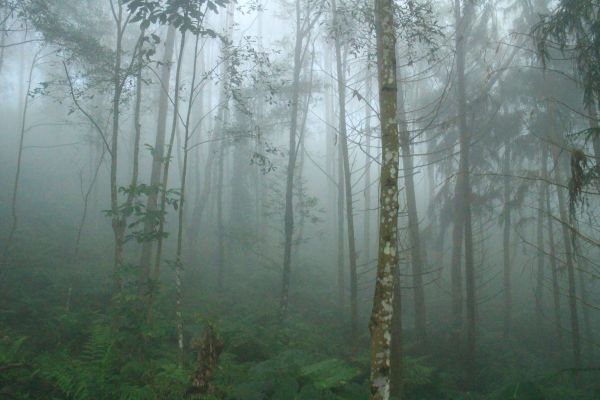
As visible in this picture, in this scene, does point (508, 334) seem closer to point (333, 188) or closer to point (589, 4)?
point (589, 4)

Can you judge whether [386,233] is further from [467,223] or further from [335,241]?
[335,241]

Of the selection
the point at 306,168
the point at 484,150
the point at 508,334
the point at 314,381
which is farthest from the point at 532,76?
the point at 306,168

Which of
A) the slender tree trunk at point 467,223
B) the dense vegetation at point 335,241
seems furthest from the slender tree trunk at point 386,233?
the slender tree trunk at point 467,223

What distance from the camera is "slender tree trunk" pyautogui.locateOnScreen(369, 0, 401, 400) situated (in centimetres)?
470

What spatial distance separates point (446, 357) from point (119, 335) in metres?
9.04

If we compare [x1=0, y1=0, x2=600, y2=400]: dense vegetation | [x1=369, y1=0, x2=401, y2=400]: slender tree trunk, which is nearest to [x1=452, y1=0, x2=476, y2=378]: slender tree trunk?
[x1=0, y1=0, x2=600, y2=400]: dense vegetation

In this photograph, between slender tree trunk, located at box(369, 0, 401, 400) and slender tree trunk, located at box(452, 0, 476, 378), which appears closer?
slender tree trunk, located at box(369, 0, 401, 400)

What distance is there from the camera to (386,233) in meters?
4.99

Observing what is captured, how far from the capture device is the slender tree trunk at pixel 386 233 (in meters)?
4.70

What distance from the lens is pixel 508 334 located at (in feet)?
51.8

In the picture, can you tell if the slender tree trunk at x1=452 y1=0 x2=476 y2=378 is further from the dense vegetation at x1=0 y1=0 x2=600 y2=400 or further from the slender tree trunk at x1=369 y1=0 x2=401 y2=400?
the slender tree trunk at x1=369 y1=0 x2=401 y2=400

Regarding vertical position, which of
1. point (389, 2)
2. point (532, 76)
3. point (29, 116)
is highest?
point (29, 116)

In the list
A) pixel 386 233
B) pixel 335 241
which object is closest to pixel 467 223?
pixel 386 233

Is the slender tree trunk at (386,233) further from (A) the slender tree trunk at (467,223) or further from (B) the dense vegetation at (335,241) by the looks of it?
(A) the slender tree trunk at (467,223)
